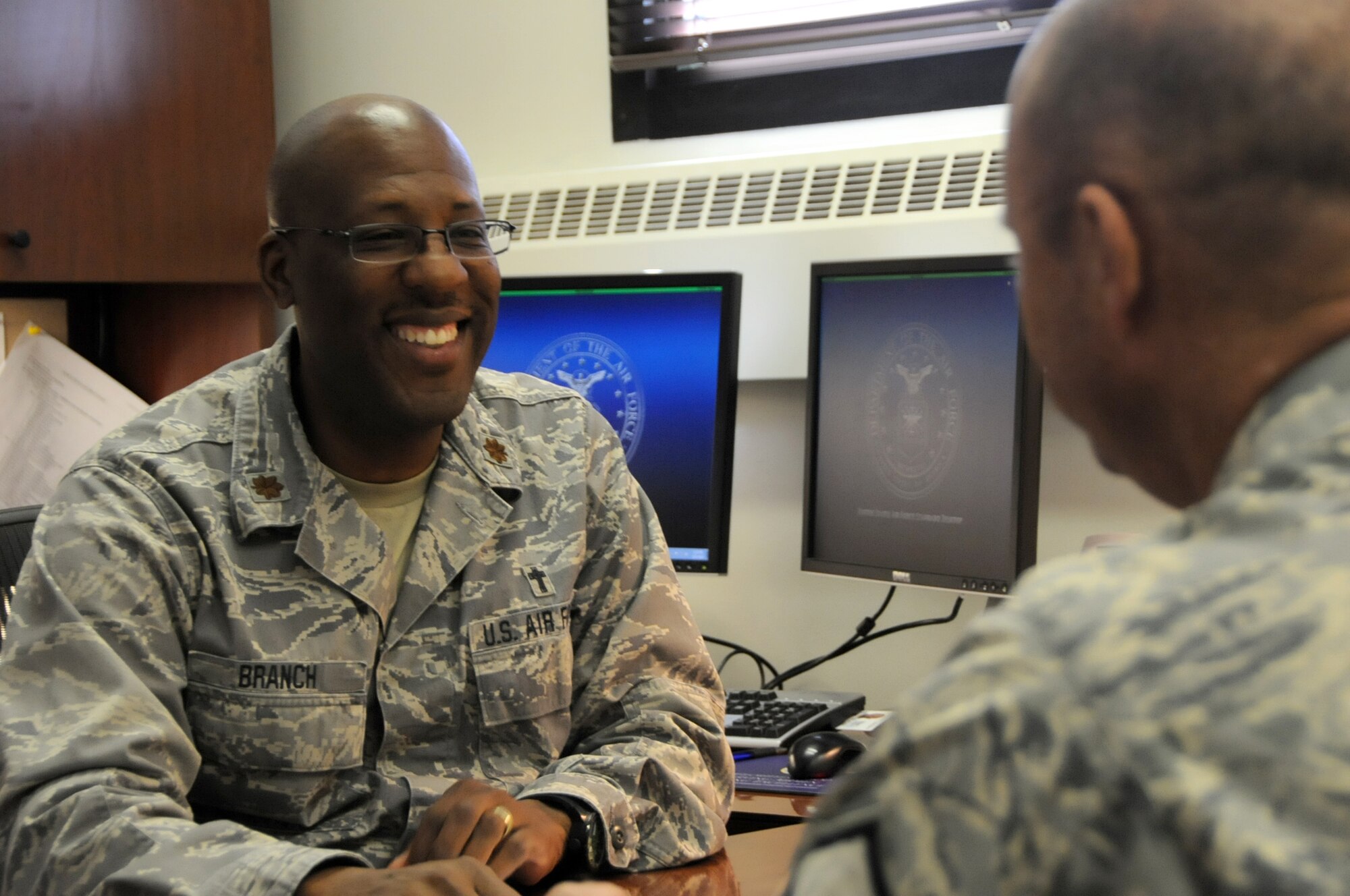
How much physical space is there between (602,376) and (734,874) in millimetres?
912

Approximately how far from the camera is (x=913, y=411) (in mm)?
1711

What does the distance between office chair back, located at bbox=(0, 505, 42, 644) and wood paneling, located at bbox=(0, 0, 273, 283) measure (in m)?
0.75

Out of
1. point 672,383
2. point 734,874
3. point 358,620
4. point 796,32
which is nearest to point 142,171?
point 672,383

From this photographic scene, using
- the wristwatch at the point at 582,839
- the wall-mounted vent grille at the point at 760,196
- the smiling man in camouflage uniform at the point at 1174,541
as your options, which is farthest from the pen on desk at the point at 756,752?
the smiling man in camouflage uniform at the point at 1174,541

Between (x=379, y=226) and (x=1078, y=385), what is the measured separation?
2.67 feet

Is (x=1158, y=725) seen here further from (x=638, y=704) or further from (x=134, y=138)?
(x=134, y=138)

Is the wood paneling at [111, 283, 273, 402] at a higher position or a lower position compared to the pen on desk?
A: higher

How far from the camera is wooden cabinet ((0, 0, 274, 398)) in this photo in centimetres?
195

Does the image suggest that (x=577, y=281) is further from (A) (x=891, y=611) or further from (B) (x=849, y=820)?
(B) (x=849, y=820)

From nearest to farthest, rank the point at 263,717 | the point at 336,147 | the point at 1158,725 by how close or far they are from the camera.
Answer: the point at 1158,725
the point at 263,717
the point at 336,147

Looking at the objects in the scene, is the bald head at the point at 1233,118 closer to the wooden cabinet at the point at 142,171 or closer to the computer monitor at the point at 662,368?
the computer monitor at the point at 662,368

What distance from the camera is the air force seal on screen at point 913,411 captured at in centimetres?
168

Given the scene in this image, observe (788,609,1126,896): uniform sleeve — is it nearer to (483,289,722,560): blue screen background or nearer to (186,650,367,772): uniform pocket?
(186,650,367,772): uniform pocket

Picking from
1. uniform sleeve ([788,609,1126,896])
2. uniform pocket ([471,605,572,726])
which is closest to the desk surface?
uniform pocket ([471,605,572,726])
